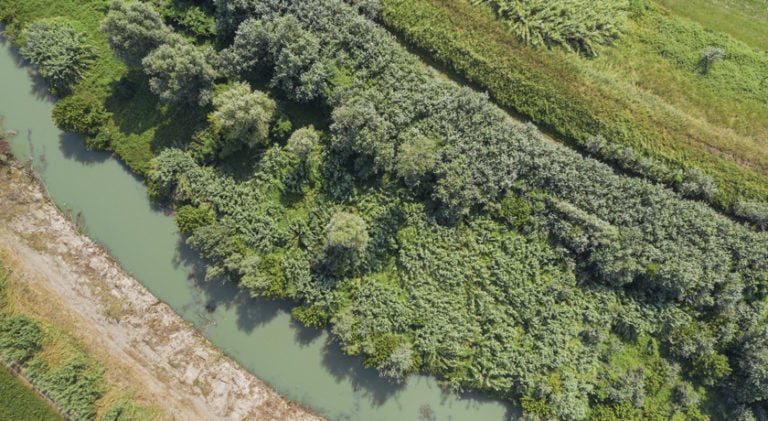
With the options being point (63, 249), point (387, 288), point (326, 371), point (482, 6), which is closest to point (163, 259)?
point (63, 249)

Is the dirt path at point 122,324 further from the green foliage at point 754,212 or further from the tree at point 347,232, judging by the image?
the green foliage at point 754,212

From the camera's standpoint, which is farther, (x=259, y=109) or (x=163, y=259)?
(x=163, y=259)

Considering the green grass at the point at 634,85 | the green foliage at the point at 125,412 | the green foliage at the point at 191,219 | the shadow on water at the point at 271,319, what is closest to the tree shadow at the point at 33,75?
the green foliage at the point at 191,219

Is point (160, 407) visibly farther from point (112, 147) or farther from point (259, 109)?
point (259, 109)

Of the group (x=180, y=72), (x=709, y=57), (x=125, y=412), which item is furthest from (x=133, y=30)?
(x=709, y=57)

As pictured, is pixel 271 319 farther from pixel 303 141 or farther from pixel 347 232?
pixel 303 141
